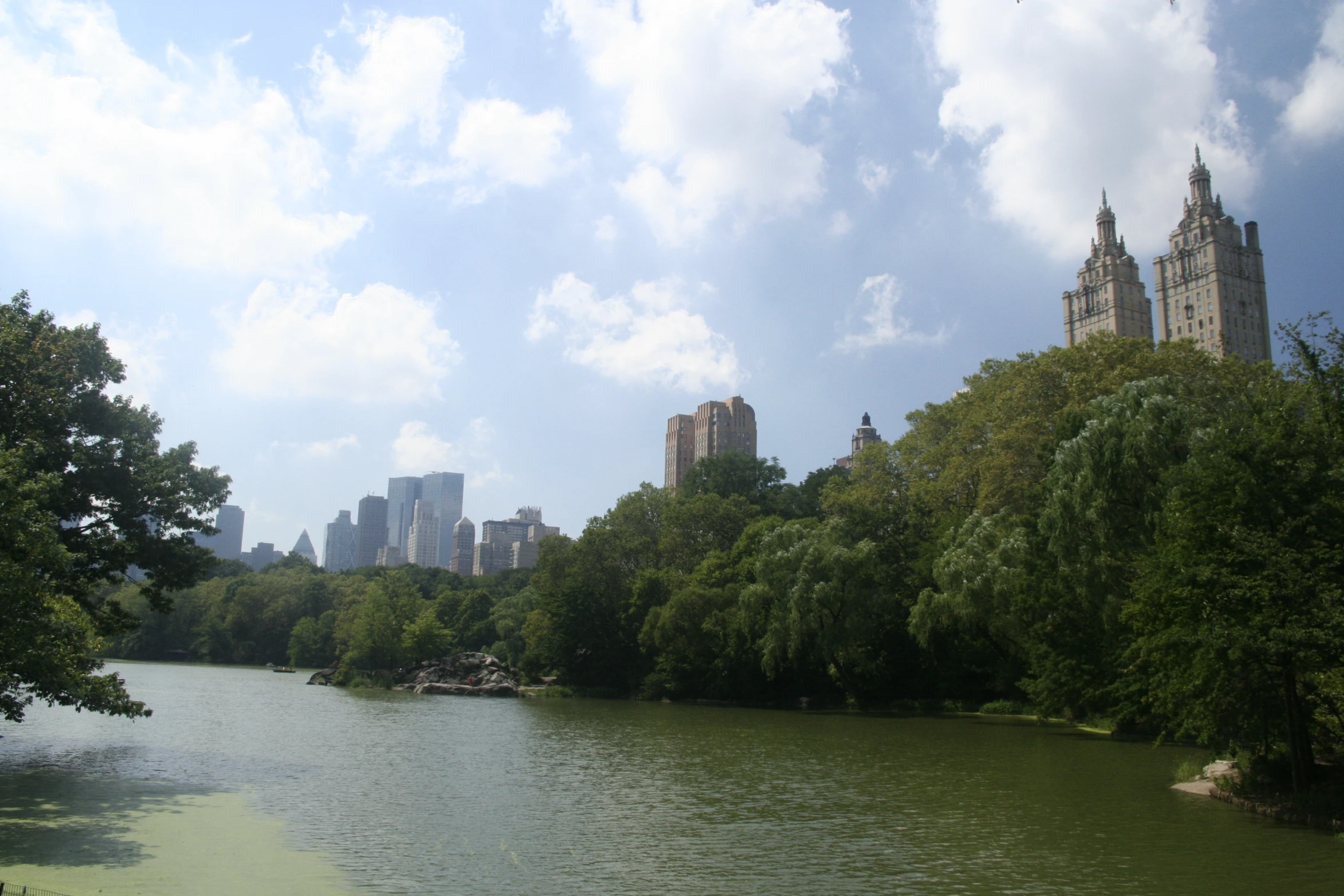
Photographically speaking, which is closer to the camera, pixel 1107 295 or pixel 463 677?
pixel 463 677

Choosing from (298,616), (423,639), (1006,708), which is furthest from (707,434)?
(1006,708)

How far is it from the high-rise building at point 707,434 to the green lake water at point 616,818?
12344 centimetres

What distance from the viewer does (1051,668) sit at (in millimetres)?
33625

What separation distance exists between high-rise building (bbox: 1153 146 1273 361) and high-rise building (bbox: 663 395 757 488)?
70.0 metres

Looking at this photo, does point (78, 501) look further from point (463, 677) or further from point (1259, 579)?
point (463, 677)

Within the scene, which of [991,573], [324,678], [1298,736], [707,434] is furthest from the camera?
[707,434]

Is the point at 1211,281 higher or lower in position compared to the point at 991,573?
higher

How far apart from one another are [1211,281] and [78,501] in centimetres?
15945

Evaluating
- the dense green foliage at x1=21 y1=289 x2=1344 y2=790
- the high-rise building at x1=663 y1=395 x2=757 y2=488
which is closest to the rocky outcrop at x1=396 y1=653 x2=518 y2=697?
the dense green foliage at x1=21 y1=289 x2=1344 y2=790

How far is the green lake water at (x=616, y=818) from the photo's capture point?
40.8ft

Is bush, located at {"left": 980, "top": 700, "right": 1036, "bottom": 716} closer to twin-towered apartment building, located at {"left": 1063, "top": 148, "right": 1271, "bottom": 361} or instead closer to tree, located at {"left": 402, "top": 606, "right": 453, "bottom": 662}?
tree, located at {"left": 402, "top": 606, "right": 453, "bottom": 662}

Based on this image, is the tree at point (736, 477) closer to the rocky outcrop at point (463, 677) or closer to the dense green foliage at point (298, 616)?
the dense green foliage at point (298, 616)

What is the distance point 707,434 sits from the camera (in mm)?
159500

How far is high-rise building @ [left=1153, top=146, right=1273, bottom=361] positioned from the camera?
143 metres
